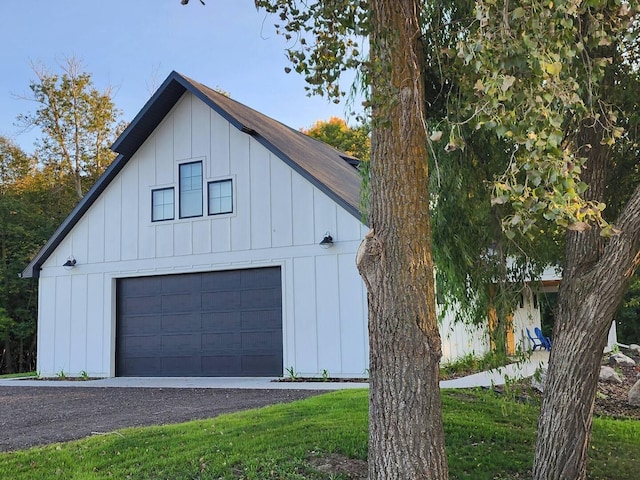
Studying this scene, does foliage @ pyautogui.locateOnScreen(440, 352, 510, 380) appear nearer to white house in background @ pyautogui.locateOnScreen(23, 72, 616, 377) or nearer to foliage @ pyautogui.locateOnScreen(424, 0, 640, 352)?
white house in background @ pyautogui.locateOnScreen(23, 72, 616, 377)

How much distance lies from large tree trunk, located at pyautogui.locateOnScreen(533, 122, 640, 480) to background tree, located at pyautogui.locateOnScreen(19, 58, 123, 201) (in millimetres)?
25763

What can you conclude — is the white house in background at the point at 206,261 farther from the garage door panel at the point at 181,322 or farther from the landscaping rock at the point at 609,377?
the landscaping rock at the point at 609,377

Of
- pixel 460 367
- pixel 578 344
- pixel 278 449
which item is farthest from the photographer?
pixel 460 367

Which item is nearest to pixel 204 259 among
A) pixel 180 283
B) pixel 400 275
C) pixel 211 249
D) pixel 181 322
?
pixel 211 249

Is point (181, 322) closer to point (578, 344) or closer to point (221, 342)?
point (221, 342)

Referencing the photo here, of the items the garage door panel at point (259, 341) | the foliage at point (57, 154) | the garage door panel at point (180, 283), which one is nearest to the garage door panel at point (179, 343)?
the garage door panel at point (180, 283)

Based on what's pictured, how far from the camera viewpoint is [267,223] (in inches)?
493

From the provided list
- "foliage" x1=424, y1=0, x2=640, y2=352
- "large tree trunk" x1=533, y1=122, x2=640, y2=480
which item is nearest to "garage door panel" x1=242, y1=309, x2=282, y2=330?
"foliage" x1=424, y1=0, x2=640, y2=352

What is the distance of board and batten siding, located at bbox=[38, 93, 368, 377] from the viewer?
11680mm

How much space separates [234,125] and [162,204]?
8.47 feet

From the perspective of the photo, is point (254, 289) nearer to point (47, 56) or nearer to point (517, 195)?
point (517, 195)

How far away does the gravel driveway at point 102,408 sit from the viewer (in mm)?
6793

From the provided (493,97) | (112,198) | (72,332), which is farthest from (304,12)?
(72,332)

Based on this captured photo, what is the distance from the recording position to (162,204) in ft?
45.2
